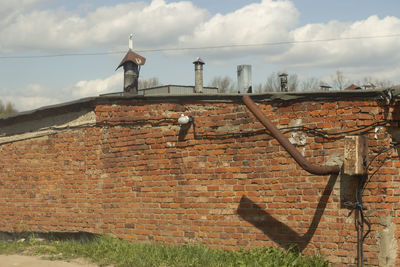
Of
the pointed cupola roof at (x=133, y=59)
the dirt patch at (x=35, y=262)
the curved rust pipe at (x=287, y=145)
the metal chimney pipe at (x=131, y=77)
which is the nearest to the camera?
the curved rust pipe at (x=287, y=145)

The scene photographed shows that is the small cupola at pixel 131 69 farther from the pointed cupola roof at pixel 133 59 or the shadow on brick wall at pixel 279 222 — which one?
the shadow on brick wall at pixel 279 222

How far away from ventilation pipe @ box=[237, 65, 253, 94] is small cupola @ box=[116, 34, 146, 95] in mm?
3145

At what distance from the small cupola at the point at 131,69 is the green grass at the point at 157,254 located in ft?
16.4

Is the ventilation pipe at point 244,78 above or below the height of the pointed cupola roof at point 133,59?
below

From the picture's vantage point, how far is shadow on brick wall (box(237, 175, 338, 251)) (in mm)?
6293

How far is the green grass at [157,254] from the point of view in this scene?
6.32 meters

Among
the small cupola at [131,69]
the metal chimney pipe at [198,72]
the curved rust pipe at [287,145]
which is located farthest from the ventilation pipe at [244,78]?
the metal chimney pipe at [198,72]

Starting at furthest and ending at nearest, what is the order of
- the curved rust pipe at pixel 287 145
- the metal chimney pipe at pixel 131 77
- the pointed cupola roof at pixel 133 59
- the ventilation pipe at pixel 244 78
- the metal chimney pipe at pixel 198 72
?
1. the metal chimney pipe at pixel 198 72
2. the pointed cupola roof at pixel 133 59
3. the metal chimney pipe at pixel 131 77
4. the ventilation pipe at pixel 244 78
5. the curved rust pipe at pixel 287 145

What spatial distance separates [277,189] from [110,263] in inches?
114

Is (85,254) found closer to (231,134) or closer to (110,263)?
(110,263)

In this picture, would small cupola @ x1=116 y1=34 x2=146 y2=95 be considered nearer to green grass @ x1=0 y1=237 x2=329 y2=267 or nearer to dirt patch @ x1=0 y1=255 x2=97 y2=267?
green grass @ x1=0 y1=237 x2=329 y2=267

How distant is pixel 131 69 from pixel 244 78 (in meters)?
3.62

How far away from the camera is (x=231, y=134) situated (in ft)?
23.7

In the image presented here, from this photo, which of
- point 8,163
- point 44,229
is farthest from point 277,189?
point 8,163
